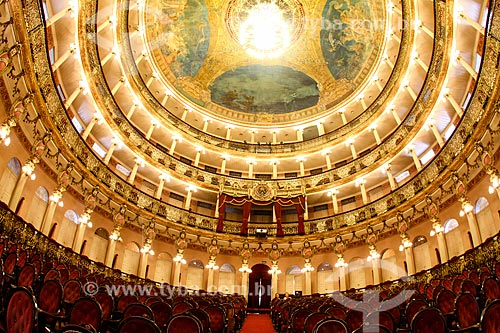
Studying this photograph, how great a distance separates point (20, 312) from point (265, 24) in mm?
31384

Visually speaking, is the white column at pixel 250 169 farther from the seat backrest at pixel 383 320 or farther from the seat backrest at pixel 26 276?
the seat backrest at pixel 383 320

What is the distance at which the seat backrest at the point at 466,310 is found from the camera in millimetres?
5053

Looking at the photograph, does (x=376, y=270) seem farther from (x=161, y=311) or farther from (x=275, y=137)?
(x=161, y=311)

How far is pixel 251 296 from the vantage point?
24.9m

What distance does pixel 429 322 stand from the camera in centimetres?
443

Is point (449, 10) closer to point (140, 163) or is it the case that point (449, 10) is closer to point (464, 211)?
point (464, 211)

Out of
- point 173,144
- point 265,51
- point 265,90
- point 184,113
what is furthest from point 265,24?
point 173,144

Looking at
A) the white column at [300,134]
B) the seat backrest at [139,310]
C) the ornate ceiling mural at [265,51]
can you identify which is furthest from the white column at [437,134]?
the seat backrest at [139,310]

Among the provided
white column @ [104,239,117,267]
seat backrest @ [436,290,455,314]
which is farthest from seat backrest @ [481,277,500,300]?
white column @ [104,239,117,267]

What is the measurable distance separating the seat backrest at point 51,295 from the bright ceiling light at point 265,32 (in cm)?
2924

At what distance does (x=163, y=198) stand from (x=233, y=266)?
7645 mm

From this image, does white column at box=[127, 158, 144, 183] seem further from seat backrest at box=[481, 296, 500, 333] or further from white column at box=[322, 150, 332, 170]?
seat backrest at box=[481, 296, 500, 333]

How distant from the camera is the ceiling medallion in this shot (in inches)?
1152

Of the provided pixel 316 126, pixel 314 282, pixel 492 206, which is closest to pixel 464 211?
pixel 492 206
